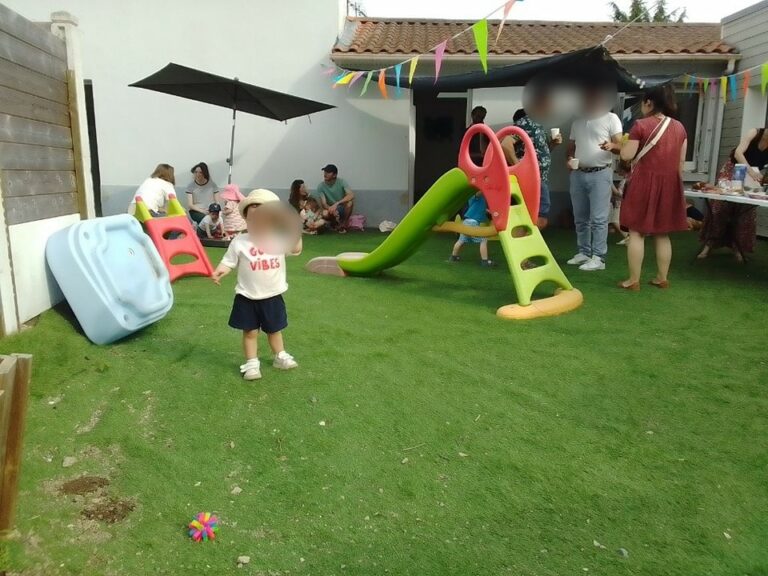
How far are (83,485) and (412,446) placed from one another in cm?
135

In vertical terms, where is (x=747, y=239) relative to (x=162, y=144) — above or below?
below

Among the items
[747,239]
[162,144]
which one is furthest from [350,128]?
[747,239]

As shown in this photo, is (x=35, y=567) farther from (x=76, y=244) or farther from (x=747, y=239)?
(x=747, y=239)

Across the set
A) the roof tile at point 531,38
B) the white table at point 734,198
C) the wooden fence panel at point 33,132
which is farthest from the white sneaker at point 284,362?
the roof tile at point 531,38

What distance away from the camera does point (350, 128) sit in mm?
10281

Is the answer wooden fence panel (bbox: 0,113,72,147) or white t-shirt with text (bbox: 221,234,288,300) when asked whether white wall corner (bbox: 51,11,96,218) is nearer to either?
wooden fence panel (bbox: 0,113,72,147)

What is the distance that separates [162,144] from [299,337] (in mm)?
7405

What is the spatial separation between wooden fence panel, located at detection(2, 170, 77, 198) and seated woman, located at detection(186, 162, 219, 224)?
4.34 meters

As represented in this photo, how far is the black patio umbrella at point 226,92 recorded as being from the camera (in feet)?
25.7

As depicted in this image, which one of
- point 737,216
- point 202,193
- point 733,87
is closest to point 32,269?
point 202,193

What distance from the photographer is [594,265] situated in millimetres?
6508

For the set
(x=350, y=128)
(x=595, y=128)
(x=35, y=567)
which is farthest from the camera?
(x=350, y=128)

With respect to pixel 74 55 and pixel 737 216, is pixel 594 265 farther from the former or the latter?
pixel 74 55

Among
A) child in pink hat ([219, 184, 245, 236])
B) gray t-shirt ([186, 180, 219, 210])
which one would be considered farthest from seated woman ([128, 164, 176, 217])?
gray t-shirt ([186, 180, 219, 210])
